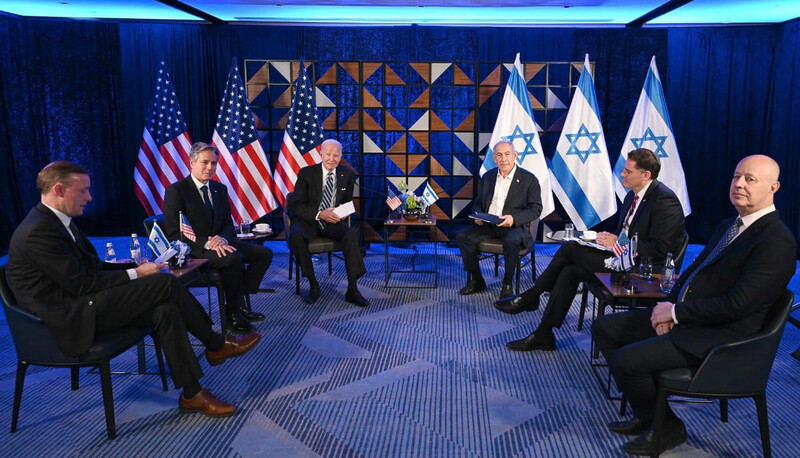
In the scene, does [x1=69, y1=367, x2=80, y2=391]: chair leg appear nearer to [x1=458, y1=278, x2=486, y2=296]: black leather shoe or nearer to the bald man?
the bald man

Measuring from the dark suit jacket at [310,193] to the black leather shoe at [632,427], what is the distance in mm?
3365

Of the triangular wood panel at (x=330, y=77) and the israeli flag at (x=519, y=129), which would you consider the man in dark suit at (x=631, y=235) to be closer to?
the israeli flag at (x=519, y=129)

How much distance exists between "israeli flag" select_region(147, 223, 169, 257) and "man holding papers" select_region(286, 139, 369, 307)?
1913mm

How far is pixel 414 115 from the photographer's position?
7945mm

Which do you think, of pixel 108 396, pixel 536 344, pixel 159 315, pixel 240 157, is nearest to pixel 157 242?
pixel 159 315

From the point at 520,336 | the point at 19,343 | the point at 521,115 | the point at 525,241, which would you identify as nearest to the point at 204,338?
the point at 19,343

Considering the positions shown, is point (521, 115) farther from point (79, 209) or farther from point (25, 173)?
point (25, 173)

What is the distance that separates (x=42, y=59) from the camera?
26.3ft

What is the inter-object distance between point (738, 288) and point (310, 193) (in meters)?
→ 4.00

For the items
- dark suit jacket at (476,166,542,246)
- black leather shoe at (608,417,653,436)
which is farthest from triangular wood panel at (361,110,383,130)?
black leather shoe at (608,417,653,436)

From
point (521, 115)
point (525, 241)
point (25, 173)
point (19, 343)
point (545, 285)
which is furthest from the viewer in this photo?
point (25, 173)

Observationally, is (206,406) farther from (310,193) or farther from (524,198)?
(524,198)

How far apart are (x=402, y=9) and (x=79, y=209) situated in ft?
17.7

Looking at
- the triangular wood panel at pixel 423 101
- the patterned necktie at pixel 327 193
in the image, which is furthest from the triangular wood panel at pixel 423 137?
the patterned necktie at pixel 327 193
